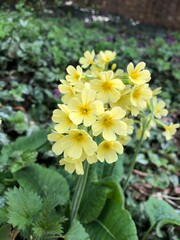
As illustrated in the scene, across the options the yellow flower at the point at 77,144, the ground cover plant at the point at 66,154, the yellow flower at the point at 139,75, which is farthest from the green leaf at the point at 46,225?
the yellow flower at the point at 139,75

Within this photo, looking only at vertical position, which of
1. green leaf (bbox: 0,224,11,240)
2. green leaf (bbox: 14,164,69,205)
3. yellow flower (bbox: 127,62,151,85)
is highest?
yellow flower (bbox: 127,62,151,85)

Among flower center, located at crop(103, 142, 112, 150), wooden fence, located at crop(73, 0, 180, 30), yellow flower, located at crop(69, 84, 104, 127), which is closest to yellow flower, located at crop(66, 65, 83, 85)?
yellow flower, located at crop(69, 84, 104, 127)

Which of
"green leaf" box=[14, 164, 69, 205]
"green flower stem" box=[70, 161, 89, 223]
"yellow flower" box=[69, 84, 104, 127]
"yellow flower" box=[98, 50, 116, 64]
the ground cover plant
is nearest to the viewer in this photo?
"yellow flower" box=[69, 84, 104, 127]

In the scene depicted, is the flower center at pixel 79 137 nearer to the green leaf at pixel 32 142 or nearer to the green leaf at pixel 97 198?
the green leaf at pixel 97 198

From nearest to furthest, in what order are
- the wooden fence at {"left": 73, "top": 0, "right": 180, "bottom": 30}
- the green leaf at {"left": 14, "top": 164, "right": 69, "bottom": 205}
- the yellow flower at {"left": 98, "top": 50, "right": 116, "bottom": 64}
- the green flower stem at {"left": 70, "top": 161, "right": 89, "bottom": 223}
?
the green flower stem at {"left": 70, "top": 161, "right": 89, "bottom": 223} → the yellow flower at {"left": 98, "top": 50, "right": 116, "bottom": 64} → the green leaf at {"left": 14, "top": 164, "right": 69, "bottom": 205} → the wooden fence at {"left": 73, "top": 0, "right": 180, "bottom": 30}

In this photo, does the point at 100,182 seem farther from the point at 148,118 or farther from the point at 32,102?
the point at 32,102

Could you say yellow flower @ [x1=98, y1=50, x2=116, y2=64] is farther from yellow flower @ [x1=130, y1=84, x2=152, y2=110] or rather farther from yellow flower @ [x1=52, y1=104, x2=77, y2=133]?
yellow flower @ [x1=52, y1=104, x2=77, y2=133]

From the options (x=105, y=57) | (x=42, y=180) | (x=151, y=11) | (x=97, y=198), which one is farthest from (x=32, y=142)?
(x=151, y=11)
